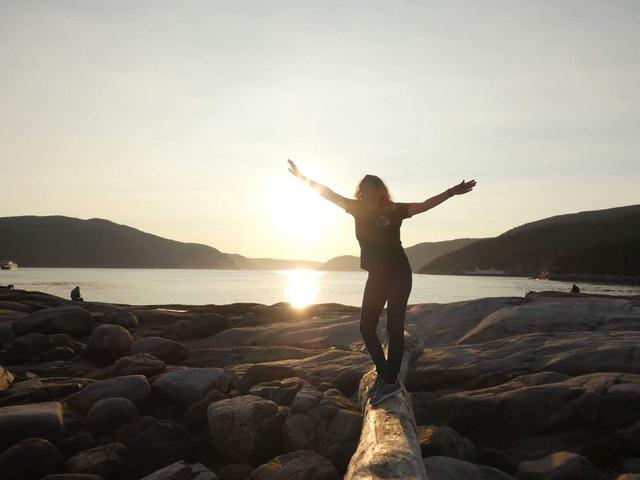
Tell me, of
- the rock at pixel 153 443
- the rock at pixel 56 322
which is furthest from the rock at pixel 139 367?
A: the rock at pixel 56 322

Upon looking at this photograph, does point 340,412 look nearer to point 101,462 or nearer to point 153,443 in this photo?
point 153,443

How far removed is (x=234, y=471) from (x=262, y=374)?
2.85m

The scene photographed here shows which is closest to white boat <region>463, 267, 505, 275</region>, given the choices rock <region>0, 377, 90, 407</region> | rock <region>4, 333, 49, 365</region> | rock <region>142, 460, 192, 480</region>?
rock <region>4, 333, 49, 365</region>

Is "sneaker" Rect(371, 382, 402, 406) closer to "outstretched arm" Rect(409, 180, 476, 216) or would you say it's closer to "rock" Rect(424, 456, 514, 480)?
"rock" Rect(424, 456, 514, 480)

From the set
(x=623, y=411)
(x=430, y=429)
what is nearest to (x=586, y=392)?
(x=623, y=411)

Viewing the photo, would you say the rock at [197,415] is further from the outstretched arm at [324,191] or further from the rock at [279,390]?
the outstretched arm at [324,191]

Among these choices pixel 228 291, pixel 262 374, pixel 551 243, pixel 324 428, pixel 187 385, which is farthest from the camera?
pixel 551 243

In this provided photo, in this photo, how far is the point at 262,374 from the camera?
31.2ft

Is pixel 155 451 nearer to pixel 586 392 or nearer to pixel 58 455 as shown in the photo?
pixel 58 455

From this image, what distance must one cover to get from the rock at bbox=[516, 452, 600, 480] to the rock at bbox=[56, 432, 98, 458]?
5.79 m

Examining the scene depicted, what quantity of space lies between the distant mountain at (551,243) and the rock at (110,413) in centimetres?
13486

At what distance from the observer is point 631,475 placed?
5.41m

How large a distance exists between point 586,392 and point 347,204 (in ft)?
13.7

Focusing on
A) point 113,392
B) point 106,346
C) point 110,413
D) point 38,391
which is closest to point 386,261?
point 110,413
